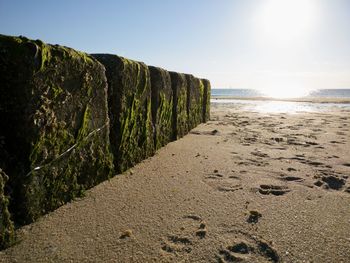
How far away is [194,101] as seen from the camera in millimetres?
8141

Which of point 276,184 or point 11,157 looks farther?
point 276,184

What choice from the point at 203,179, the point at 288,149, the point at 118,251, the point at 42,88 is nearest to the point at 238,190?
the point at 203,179

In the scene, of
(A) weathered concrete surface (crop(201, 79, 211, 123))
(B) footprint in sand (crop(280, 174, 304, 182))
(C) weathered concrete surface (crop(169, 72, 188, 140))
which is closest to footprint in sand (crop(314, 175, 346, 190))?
(B) footprint in sand (crop(280, 174, 304, 182))

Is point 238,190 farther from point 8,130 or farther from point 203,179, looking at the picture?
point 8,130

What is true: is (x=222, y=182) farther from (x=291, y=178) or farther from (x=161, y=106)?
(x=161, y=106)

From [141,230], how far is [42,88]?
1.32 meters

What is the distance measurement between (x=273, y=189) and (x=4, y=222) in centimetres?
259

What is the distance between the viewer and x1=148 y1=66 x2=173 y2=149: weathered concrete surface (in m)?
4.93

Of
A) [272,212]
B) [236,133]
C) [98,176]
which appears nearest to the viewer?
[272,212]

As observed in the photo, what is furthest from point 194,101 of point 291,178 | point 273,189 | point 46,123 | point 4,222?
point 4,222

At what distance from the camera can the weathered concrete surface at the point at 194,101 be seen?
24.5ft

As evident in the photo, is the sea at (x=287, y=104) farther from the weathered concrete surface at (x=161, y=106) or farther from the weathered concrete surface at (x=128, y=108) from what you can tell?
the weathered concrete surface at (x=128, y=108)

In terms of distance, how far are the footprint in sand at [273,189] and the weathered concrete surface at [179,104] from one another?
9.64 ft

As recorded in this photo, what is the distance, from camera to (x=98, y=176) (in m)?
3.22
